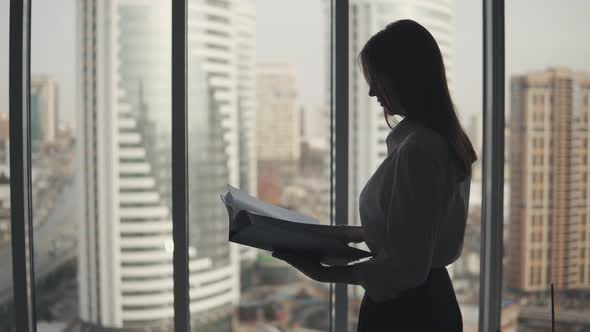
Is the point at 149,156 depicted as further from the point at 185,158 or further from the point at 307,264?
the point at 307,264

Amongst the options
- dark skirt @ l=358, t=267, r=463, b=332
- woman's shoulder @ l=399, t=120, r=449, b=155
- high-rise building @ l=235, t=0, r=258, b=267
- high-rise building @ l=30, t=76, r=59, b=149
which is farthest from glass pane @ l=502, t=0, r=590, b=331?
high-rise building @ l=30, t=76, r=59, b=149

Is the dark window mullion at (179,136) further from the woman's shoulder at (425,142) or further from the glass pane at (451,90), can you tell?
the woman's shoulder at (425,142)

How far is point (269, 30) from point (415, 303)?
4.43 feet

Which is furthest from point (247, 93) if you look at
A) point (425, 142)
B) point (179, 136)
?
point (425, 142)

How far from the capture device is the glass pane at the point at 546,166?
201 cm

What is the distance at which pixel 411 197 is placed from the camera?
79cm

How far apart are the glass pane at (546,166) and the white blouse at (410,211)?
130cm

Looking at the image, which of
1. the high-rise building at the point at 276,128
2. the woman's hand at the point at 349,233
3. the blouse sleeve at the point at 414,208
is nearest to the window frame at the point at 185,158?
the high-rise building at the point at 276,128

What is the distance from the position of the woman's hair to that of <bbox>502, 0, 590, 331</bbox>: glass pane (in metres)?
1.28

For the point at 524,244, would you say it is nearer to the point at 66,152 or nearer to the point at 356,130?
the point at 356,130

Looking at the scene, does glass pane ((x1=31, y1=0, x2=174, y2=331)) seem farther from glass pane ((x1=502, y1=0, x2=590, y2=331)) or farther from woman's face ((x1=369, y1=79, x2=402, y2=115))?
glass pane ((x1=502, y1=0, x2=590, y2=331))

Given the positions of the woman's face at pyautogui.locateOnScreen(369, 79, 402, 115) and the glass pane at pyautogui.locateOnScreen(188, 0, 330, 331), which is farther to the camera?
the glass pane at pyautogui.locateOnScreen(188, 0, 330, 331)

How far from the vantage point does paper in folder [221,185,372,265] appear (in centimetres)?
87

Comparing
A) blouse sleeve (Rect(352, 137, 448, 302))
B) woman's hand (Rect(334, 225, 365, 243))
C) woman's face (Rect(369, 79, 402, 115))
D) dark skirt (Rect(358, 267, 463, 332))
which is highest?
woman's face (Rect(369, 79, 402, 115))
